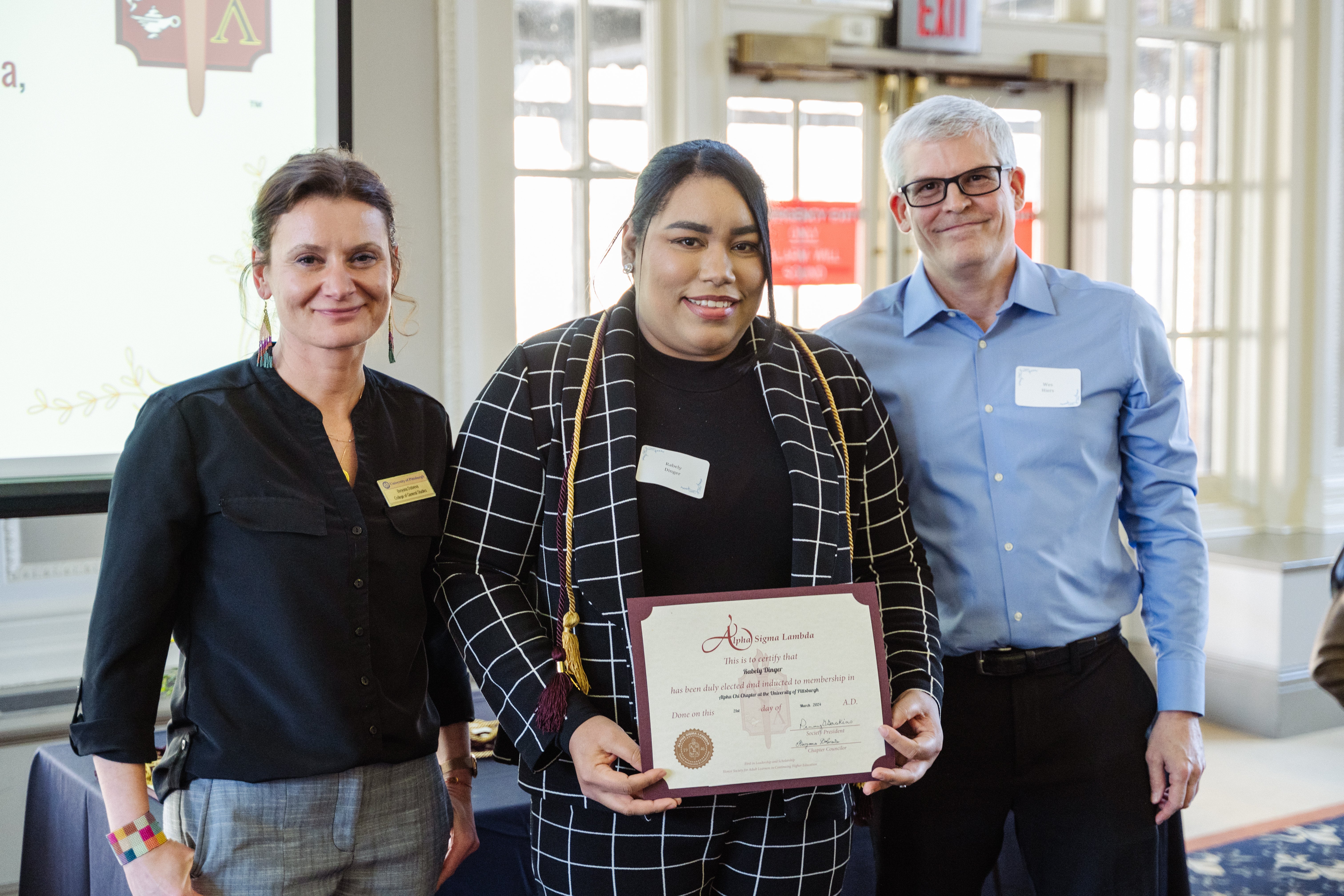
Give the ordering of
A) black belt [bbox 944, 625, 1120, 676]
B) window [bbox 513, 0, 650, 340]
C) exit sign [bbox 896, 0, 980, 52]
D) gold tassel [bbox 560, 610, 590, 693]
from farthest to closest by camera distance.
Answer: exit sign [bbox 896, 0, 980, 52] → window [bbox 513, 0, 650, 340] → black belt [bbox 944, 625, 1120, 676] → gold tassel [bbox 560, 610, 590, 693]

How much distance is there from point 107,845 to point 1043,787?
5.00ft

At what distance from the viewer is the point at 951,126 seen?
1.70 meters

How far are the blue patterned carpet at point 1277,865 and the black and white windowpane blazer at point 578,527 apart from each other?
Result: 83.0 inches

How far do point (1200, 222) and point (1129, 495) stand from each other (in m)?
3.34

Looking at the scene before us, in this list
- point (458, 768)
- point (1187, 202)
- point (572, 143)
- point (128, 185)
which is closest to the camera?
point (458, 768)

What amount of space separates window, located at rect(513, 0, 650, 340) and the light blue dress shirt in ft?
6.15

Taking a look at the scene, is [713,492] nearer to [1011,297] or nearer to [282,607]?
[282,607]

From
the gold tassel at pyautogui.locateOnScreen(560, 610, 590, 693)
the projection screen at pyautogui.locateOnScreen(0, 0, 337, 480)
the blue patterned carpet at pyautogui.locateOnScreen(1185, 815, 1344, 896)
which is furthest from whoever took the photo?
the blue patterned carpet at pyautogui.locateOnScreen(1185, 815, 1344, 896)

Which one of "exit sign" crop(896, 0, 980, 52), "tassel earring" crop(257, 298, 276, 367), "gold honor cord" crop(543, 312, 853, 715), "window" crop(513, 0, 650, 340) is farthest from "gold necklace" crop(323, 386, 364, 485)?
"exit sign" crop(896, 0, 980, 52)

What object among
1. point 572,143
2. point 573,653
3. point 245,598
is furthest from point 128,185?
point 573,653

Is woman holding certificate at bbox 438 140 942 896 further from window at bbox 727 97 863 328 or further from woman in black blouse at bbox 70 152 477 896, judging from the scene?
window at bbox 727 97 863 328

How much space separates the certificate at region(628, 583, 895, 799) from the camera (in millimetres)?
1266

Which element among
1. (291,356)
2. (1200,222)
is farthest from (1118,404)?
(1200,222)

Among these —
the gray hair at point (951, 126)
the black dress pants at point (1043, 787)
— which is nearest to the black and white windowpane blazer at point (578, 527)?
the black dress pants at point (1043, 787)
